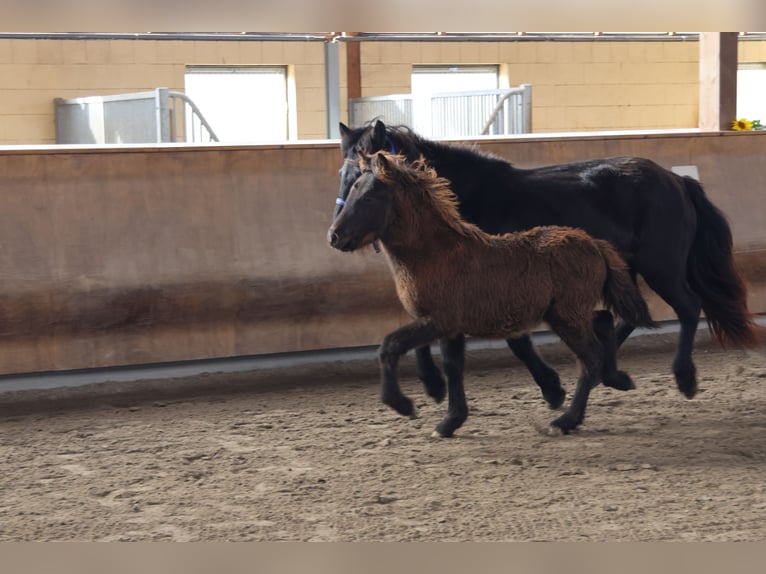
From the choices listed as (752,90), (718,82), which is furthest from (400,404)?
(752,90)

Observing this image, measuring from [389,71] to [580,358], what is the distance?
13901 millimetres

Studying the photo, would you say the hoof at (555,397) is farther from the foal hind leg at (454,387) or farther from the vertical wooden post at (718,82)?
the vertical wooden post at (718,82)

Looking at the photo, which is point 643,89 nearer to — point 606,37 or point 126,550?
point 606,37

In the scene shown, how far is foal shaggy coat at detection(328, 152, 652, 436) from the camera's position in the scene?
15.1ft

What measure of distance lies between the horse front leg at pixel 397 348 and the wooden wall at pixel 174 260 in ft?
6.44

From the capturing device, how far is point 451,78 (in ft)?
63.4

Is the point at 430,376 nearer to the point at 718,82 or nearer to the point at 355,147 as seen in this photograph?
the point at 355,147

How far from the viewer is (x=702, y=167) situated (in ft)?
24.8

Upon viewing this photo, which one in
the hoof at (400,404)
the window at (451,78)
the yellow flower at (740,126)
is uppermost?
the window at (451,78)

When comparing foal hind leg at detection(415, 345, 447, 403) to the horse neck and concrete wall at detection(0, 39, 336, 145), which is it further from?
concrete wall at detection(0, 39, 336, 145)

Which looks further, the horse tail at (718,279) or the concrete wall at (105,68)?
the concrete wall at (105,68)

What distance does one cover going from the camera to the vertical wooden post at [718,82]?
7934mm

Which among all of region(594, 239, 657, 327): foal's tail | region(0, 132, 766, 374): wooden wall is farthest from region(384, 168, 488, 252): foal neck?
region(0, 132, 766, 374): wooden wall

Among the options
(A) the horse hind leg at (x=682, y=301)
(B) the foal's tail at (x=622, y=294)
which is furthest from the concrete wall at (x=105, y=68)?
(B) the foal's tail at (x=622, y=294)
